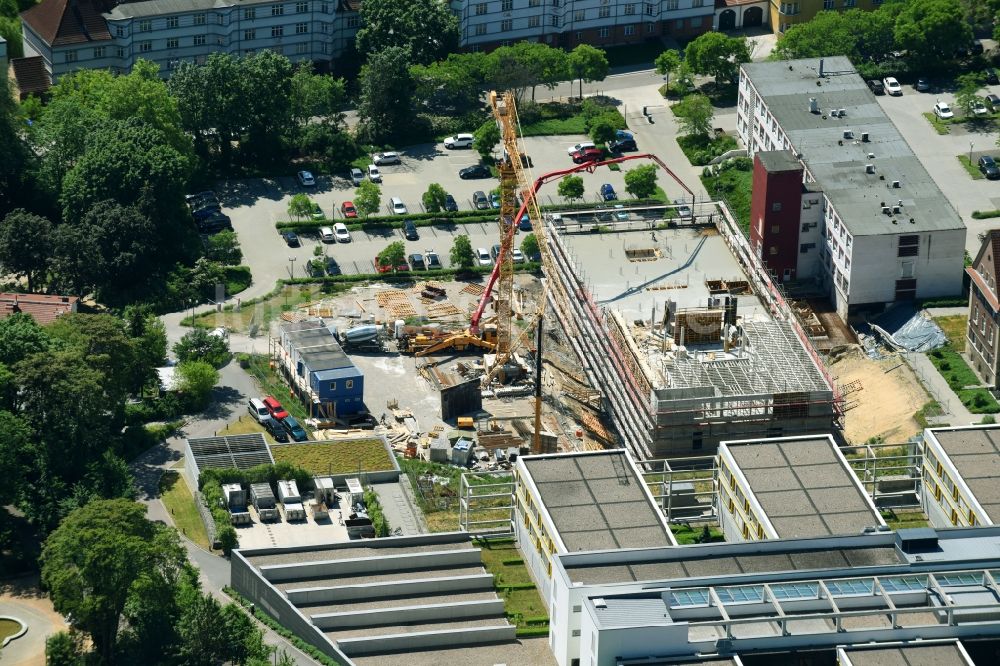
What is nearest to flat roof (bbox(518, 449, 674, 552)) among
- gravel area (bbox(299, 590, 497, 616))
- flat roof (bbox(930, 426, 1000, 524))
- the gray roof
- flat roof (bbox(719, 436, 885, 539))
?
gravel area (bbox(299, 590, 497, 616))

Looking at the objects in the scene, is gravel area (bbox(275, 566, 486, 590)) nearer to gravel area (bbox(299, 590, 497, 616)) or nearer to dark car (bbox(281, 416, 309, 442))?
gravel area (bbox(299, 590, 497, 616))

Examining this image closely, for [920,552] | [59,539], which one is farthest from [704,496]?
[59,539]

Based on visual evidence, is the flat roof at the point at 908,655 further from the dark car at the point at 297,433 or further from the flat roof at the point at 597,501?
the dark car at the point at 297,433

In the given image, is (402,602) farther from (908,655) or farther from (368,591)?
(908,655)

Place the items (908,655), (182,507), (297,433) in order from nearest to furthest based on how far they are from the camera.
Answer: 1. (908,655)
2. (182,507)
3. (297,433)

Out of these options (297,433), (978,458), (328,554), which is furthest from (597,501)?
(297,433)

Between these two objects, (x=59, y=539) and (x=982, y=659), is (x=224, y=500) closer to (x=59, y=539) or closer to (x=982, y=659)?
(x=59, y=539)
